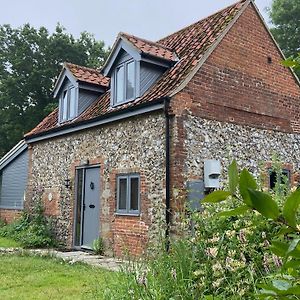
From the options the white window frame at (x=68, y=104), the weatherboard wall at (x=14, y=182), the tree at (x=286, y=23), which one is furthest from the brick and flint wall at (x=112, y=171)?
the tree at (x=286, y=23)

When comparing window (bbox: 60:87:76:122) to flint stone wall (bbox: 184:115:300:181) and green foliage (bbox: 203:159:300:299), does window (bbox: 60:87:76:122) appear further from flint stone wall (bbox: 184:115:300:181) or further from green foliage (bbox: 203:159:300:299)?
green foliage (bbox: 203:159:300:299)

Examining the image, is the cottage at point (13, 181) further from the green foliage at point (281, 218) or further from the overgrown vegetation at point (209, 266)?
the green foliage at point (281, 218)

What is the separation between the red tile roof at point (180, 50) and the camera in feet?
34.8

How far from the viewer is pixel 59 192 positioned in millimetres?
13547

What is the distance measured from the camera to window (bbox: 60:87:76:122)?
1393 centimetres

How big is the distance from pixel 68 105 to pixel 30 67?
65.9 feet

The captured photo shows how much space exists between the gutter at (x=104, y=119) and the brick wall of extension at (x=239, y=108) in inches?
23.6

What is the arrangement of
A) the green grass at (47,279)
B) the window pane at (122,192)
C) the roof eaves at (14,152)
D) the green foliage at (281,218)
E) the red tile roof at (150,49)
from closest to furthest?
1. the green foliage at (281,218)
2. the green grass at (47,279)
3. the window pane at (122,192)
4. the red tile roof at (150,49)
5. the roof eaves at (14,152)

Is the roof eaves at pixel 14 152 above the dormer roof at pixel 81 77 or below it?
below

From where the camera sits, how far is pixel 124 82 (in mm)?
11852

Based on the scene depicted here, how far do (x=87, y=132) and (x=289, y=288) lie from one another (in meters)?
11.9

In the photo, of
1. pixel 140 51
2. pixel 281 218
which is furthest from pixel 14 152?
pixel 281 218

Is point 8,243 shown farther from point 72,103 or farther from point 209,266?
point 209,266

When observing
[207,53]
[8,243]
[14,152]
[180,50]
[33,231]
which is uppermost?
[180,50]
